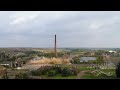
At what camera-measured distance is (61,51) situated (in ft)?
8.66
